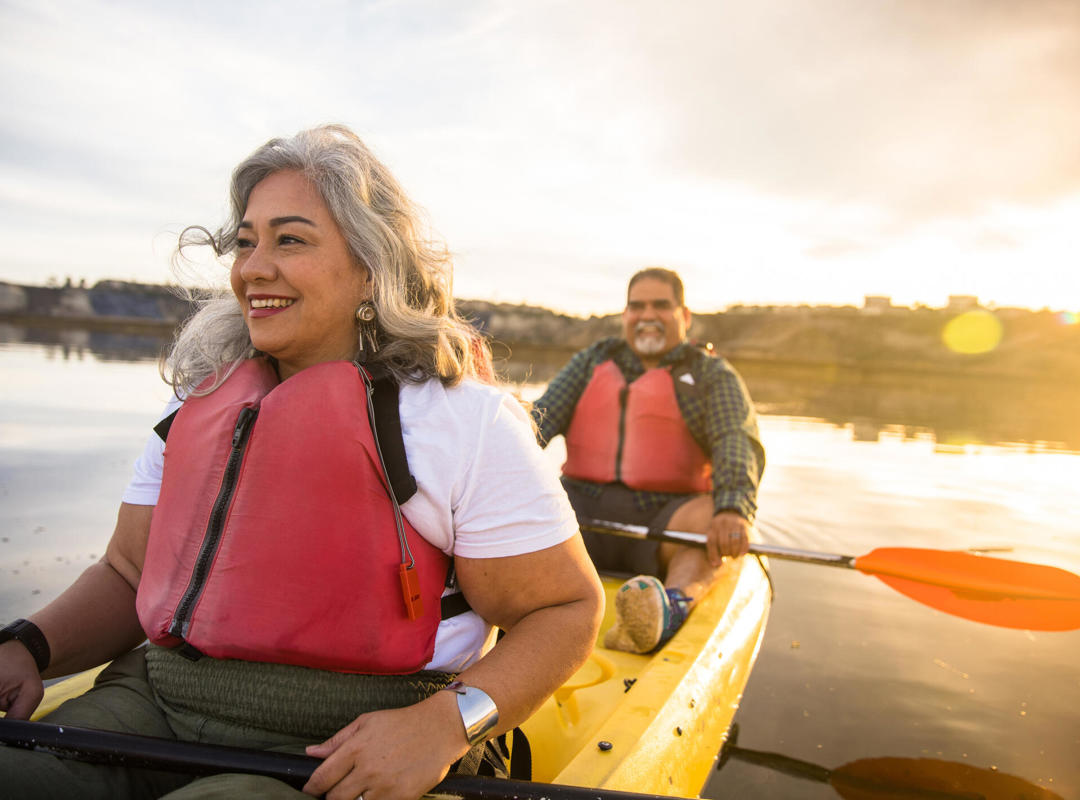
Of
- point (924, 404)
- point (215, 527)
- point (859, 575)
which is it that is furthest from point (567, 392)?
point (924, 404)

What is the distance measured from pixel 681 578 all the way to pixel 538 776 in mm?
1561

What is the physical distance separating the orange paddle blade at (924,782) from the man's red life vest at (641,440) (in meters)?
1.56

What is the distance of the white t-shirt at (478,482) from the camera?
138cm

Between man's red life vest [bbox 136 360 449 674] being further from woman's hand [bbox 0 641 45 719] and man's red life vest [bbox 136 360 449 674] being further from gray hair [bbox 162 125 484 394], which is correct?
woman's hand [bbox 0 641 45 719]

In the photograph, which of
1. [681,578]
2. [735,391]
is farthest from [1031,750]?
[735,391]

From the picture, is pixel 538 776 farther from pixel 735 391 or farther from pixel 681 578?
pixel 735 391

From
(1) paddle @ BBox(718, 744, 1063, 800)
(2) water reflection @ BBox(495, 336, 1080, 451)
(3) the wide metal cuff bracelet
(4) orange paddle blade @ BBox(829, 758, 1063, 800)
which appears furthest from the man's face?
(3) the wide metal cuff bracelet

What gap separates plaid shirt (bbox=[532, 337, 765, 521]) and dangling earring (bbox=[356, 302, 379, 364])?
1707 millimetres

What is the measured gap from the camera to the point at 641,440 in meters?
4.07

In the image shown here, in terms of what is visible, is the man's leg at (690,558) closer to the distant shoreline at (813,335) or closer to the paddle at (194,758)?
the paddle at (194,758)

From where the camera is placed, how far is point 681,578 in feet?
11.3

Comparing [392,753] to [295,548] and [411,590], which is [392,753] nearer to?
[411,590]

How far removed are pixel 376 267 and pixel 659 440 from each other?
271cm

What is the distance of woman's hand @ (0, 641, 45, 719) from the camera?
154 cm
